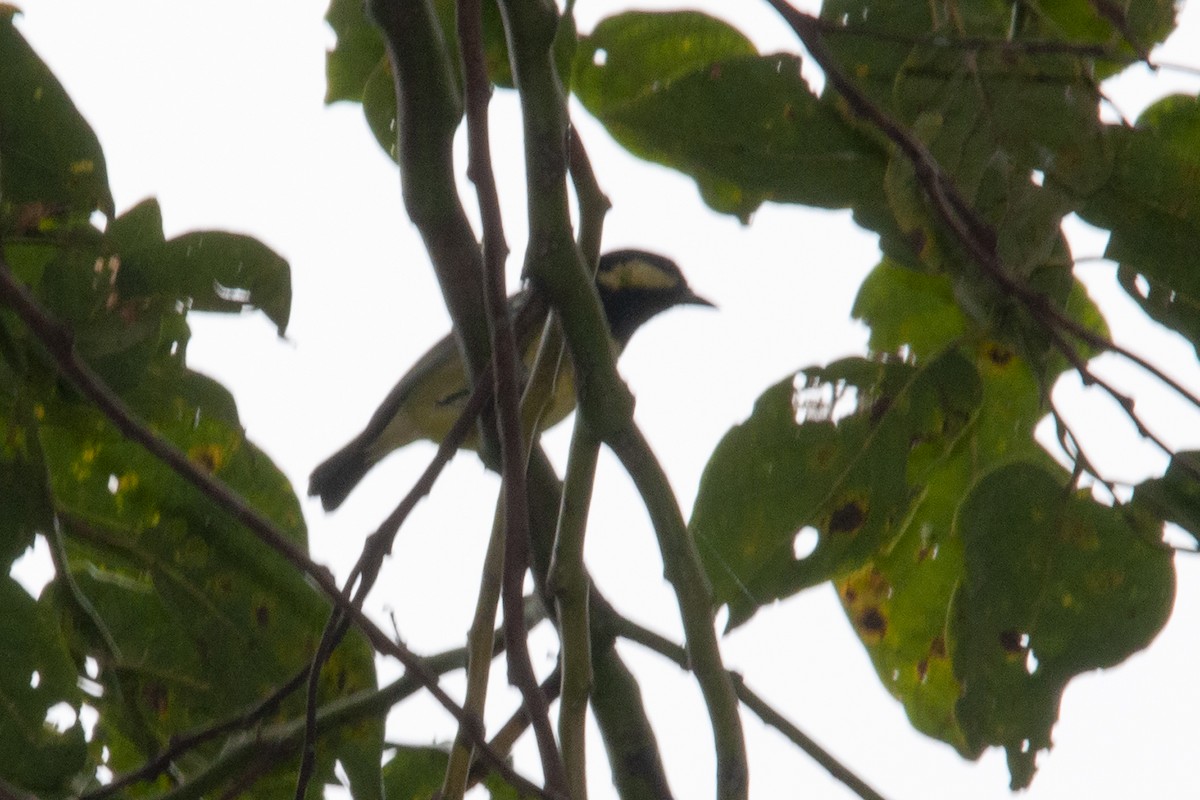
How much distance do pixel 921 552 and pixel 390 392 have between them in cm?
205

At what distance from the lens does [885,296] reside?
64.9 inches

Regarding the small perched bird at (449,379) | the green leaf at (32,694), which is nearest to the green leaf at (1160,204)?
the green leaf at (32,694)

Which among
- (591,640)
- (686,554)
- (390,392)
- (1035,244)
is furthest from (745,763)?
(390,392)

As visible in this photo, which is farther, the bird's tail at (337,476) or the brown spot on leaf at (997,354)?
the bird's tail at (337,476)

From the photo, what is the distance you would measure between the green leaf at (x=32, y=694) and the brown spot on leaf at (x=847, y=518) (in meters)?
0.69

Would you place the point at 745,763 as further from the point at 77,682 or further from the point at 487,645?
the point at 77,682

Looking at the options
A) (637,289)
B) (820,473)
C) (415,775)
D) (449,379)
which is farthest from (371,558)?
(637,289)

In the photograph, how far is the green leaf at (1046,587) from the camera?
134 cm

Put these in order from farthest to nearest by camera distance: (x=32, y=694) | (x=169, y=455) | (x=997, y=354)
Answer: (x=997, y=354), (x=32, y=694), (x=169, y=455)

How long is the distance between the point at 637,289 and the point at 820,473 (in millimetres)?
2637

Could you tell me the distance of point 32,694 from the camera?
48.3 inches

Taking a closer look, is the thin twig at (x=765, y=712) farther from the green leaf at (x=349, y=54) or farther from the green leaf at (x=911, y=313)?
the green leaf at (x=349, y=54)

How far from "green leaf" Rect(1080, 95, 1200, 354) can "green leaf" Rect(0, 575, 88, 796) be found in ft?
3.20

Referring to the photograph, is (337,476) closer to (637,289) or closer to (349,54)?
(637,289)
